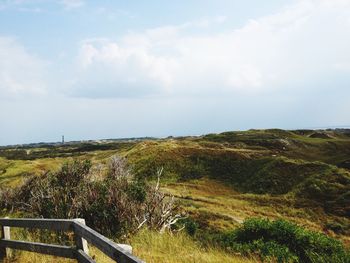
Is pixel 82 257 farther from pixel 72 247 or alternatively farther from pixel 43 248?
pixel 43 248

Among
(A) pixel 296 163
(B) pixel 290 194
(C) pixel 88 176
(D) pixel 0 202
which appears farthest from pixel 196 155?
(C) pixel 88 176

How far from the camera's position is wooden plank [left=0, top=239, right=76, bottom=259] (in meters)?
7.88

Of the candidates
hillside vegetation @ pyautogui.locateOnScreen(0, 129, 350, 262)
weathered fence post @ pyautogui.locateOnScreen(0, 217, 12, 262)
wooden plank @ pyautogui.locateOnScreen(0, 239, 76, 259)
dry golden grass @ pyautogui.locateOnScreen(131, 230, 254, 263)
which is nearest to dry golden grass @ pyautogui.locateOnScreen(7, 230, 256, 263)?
dry golden grass @ pyautogui.locateOnScreen(131, 230, 254, 263)

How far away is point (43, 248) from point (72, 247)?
132cm

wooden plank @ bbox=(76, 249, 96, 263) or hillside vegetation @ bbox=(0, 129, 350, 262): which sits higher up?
wooden plank @ bbox=(76, 249, 96, 263)

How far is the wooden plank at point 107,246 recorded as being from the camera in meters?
4.96

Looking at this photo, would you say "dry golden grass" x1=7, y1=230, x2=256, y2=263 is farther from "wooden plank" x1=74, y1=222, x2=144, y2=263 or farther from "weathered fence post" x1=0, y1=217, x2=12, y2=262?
"wooden plank" x1=74, y1=222, x2=144, y2=263

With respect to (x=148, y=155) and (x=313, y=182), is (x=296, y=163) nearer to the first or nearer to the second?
(x=313, y=182)

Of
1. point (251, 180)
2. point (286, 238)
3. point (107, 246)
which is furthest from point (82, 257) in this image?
point (251, 180)

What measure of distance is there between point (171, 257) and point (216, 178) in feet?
187

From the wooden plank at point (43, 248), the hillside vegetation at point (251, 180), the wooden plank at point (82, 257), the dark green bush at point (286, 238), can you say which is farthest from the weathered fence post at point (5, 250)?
the hillside vegetation at point (251, 180)

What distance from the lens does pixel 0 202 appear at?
2784 cm

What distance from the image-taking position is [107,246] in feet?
18.7

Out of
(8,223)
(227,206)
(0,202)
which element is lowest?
(227,206)
